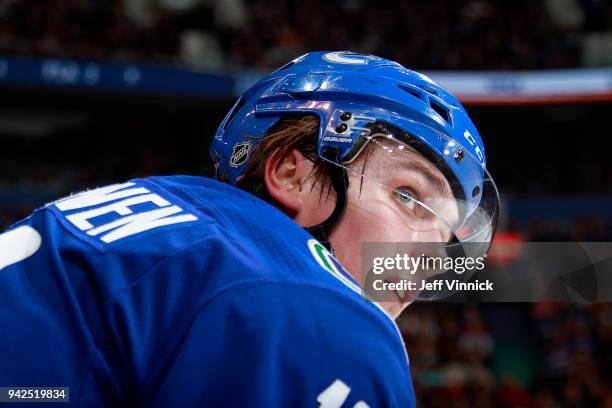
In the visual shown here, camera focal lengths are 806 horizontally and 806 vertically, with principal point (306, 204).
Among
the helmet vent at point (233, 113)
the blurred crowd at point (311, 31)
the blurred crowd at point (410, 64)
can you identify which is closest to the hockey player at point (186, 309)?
the helmet vent at point (233, 113)

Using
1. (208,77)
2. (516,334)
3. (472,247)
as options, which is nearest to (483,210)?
(472,247)

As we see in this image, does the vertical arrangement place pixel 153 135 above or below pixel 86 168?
above

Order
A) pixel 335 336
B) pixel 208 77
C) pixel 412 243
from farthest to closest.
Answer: pixel 208 77 < pixel 412 243 < pixel 335 336

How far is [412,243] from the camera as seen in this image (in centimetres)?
129

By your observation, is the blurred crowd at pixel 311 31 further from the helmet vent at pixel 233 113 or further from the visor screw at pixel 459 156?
the visor screw at pixel 459 156

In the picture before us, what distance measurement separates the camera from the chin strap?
4.11 feet

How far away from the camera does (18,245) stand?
0.96m

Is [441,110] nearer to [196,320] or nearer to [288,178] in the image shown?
[288,178]

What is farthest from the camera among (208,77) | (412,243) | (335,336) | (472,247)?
(208,77)

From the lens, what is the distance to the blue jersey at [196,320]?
0.77 meters

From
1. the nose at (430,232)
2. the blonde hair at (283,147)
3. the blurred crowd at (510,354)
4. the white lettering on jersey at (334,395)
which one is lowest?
the white lettering on jersey at (334,395)

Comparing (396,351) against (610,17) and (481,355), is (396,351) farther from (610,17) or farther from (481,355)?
(610,17)

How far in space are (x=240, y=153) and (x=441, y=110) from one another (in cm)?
38

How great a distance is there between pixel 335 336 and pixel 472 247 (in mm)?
775
